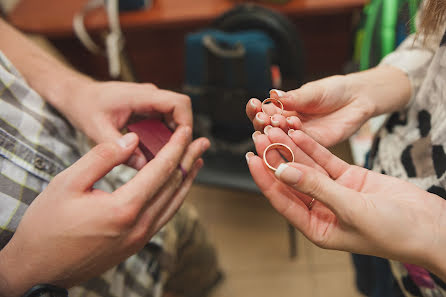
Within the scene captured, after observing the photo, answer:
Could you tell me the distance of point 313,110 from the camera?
66 cm

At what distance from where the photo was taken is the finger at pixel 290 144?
562 millimetres

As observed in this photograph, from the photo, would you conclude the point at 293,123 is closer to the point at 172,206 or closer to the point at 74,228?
the point at 172,206

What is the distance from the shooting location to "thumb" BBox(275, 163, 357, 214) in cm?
48

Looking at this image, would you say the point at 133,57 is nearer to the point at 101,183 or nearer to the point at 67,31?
Result: the point at 67,31

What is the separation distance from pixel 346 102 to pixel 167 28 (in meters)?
1.38

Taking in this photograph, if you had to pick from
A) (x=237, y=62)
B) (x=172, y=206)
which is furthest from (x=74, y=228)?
(x=237, y=62)

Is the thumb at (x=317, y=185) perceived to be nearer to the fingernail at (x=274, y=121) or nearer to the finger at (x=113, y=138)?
the fingernail at (x=274, y=121)

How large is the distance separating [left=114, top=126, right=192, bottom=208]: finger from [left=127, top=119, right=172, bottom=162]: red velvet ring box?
0.21 feet

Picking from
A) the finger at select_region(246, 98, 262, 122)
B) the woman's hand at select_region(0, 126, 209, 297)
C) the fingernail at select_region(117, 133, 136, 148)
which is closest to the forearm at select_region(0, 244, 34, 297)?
the woman's hand at select_region(0, 126, 209, 297)

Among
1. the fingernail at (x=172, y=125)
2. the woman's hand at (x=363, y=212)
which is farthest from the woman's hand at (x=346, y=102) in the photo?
the fingernail at (x=172, y=125)

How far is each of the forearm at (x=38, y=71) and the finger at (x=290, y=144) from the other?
469mm

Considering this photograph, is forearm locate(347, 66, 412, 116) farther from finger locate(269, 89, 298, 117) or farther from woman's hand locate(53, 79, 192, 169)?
woman's hand locate(53, 79, 192, 169)

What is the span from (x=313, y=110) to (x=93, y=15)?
132cm

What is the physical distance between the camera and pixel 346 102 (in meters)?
0.68
